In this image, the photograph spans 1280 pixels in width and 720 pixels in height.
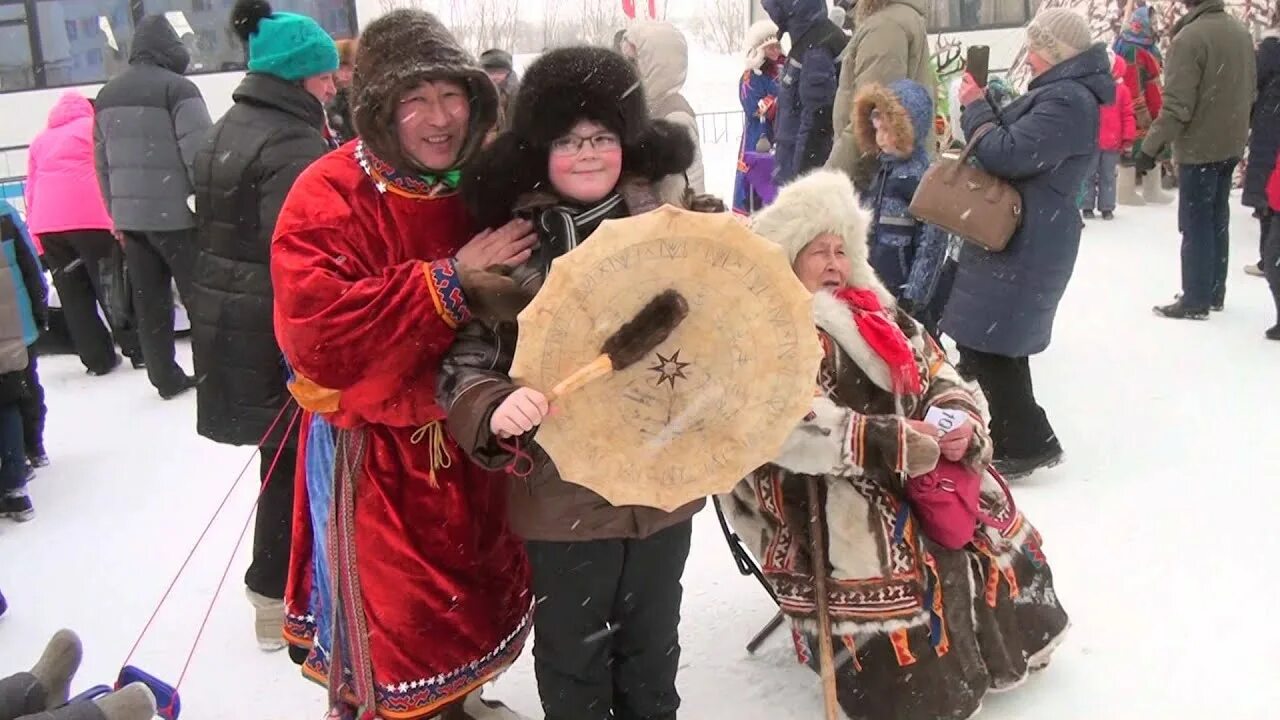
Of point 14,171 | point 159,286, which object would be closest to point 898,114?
point 159,286

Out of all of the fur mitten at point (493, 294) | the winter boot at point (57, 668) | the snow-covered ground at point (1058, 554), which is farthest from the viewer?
the snow-covered ground at point (1058, 554)

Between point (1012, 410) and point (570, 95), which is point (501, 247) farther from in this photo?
point (1012, 410)

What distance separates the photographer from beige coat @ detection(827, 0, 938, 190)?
17.0ft

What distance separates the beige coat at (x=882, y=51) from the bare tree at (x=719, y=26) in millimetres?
11683

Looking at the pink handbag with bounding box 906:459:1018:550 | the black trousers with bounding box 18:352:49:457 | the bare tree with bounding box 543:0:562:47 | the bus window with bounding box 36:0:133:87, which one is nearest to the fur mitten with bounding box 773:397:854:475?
the pink handbag with bounding box 906:459:1018:550

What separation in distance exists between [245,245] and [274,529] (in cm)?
88

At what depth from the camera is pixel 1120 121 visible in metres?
8.91

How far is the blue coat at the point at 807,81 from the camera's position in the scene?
19.1ft

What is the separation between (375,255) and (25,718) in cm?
109

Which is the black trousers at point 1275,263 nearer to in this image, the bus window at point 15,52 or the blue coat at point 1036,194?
the blue coat at point 1036,194

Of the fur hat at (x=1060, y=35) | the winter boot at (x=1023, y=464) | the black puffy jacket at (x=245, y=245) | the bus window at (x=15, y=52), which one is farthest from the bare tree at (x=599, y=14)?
the black puffy jacket at (x=245, y=245)

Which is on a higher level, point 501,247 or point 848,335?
point 501,247

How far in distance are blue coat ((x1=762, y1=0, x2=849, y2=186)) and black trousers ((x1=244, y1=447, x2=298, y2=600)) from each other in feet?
12.9

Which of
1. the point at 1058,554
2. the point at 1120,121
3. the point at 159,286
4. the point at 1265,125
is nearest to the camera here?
the point at 1058,554
